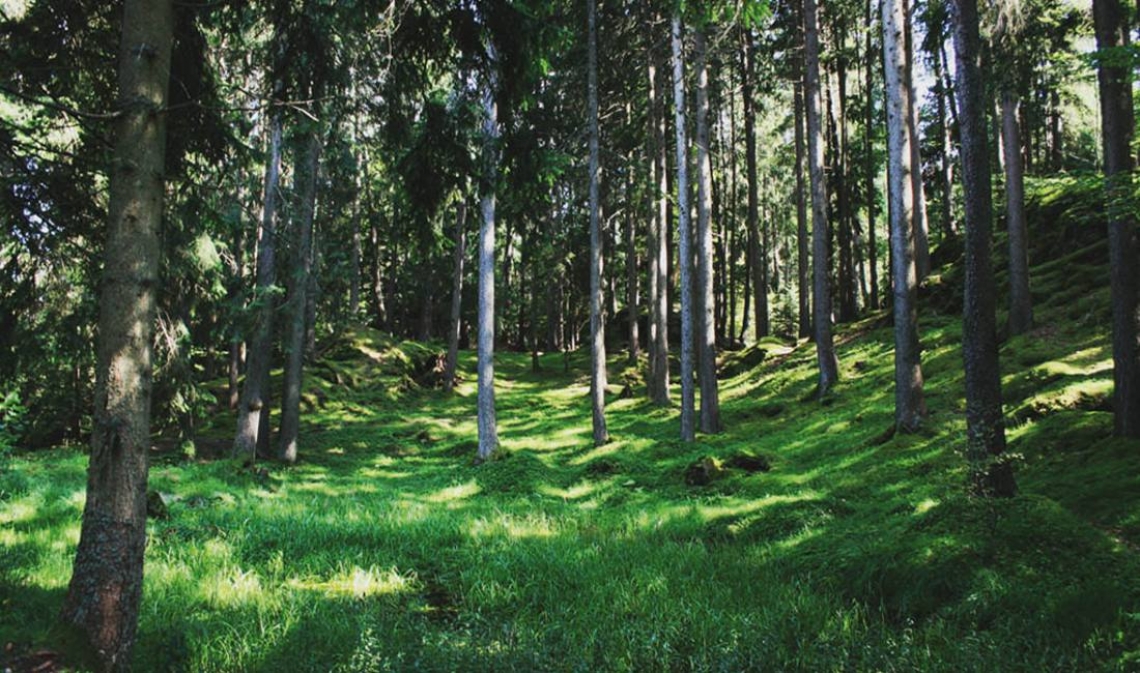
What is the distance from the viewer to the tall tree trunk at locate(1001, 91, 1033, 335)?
14.6 m

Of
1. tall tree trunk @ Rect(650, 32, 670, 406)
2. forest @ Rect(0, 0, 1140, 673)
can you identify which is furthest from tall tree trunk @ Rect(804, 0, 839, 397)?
tall tree trunk @ Rect(650, 32, 670, 406)

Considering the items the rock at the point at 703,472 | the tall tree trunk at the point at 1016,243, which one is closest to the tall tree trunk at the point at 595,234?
the rock at the point at 703,472

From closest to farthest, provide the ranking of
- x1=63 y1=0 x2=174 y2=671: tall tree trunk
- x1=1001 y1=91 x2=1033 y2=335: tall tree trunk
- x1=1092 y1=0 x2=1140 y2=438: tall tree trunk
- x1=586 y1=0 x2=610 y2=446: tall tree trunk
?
1. x1=63 y1=0 x2=174 y2=671: tall tree trunk
2. x1=1092 y1=0 x2=1140 y2=438: tall tree trunk
3. x1=1001 y1=91 x2=1033 y2=335: tall tree trunk
4. x1=586 y1=0 x2=610 y2=446: tall tree trunk

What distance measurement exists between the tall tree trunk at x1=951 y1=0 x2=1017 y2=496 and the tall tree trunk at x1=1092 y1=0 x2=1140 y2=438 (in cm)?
235

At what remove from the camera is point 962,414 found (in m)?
11.8

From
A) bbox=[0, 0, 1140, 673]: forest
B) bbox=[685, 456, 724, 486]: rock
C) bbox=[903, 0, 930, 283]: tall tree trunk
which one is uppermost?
bbox=[903, 0, 930, 283]: tall tree trunk

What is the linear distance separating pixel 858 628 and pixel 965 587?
1084mm

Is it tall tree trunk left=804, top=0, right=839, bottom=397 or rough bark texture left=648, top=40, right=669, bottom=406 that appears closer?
tall tree trunk left=804, top=0, right=839, bottom=397

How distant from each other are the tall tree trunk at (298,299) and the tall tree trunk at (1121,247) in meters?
15.8

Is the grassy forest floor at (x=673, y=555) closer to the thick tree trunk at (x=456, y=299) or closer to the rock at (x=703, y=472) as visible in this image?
the rock at (x=703, y=472)

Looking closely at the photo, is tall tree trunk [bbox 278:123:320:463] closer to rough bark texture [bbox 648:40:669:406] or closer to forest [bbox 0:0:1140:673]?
forest [bbox 0:0:1140:673]

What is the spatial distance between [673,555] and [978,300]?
4.12m

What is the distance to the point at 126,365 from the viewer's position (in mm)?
3664

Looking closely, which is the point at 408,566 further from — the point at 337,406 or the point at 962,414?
the point at 337,406
